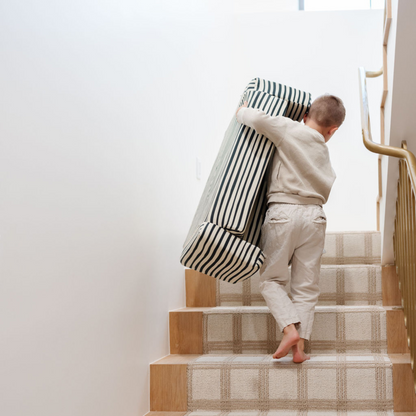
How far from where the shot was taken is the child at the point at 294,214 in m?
1.99

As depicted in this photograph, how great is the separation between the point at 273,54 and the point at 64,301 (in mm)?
3501

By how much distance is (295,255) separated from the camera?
2084 millimetres

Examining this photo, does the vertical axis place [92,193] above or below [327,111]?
below

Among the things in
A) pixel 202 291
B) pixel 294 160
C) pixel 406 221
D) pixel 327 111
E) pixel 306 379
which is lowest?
pixel 306 379

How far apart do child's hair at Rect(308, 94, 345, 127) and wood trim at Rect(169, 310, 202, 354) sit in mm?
1016

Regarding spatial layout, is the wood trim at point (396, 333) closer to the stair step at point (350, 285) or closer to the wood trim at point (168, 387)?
the stair step at point (350, 285)

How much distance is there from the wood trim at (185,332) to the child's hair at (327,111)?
3.33ft

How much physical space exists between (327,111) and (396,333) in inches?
38.9

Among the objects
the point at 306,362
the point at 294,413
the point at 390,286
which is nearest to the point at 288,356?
the point at 306,362

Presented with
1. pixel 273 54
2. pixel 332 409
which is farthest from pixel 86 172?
pixel 273 54

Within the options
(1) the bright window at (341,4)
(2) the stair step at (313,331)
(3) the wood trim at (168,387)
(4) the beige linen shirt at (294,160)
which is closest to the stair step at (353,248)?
(2) the stair step at (313,331)

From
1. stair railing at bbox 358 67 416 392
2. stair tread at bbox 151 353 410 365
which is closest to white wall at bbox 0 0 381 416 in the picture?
stair tread at bbox 151 353 410 365

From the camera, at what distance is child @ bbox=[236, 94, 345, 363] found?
199 cm

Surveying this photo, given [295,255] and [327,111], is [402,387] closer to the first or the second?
[295,255]
